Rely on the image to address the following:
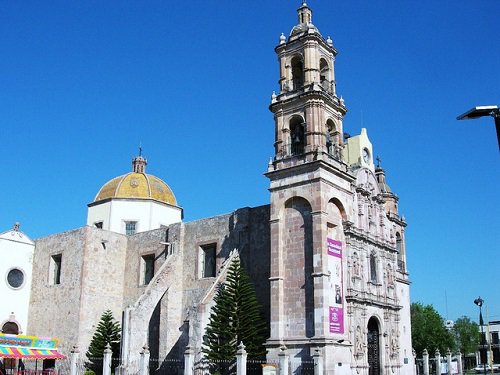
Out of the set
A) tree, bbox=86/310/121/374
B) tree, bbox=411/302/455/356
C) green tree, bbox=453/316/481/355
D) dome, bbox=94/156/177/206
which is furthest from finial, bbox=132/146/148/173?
green tree, bbox=453/316/481/355

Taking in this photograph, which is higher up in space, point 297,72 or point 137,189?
point 297,72

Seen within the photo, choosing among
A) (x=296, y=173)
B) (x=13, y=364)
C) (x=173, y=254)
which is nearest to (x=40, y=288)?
(x=13, y=364)

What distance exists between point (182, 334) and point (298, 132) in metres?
11.8

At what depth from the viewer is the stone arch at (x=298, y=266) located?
82.1 feet

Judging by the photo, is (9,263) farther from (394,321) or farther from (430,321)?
(430,321)

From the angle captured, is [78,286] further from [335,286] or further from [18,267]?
[335,286]

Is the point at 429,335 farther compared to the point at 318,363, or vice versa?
the point at 429,335

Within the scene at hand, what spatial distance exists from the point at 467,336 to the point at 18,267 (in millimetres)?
52075

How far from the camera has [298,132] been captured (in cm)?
2852

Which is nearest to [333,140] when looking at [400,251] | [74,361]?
[400,251]

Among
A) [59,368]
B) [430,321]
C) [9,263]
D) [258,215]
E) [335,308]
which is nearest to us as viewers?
[335,308]

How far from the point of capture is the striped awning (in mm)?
26688

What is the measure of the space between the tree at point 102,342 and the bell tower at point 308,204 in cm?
1005

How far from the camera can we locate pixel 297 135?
93.4ft
